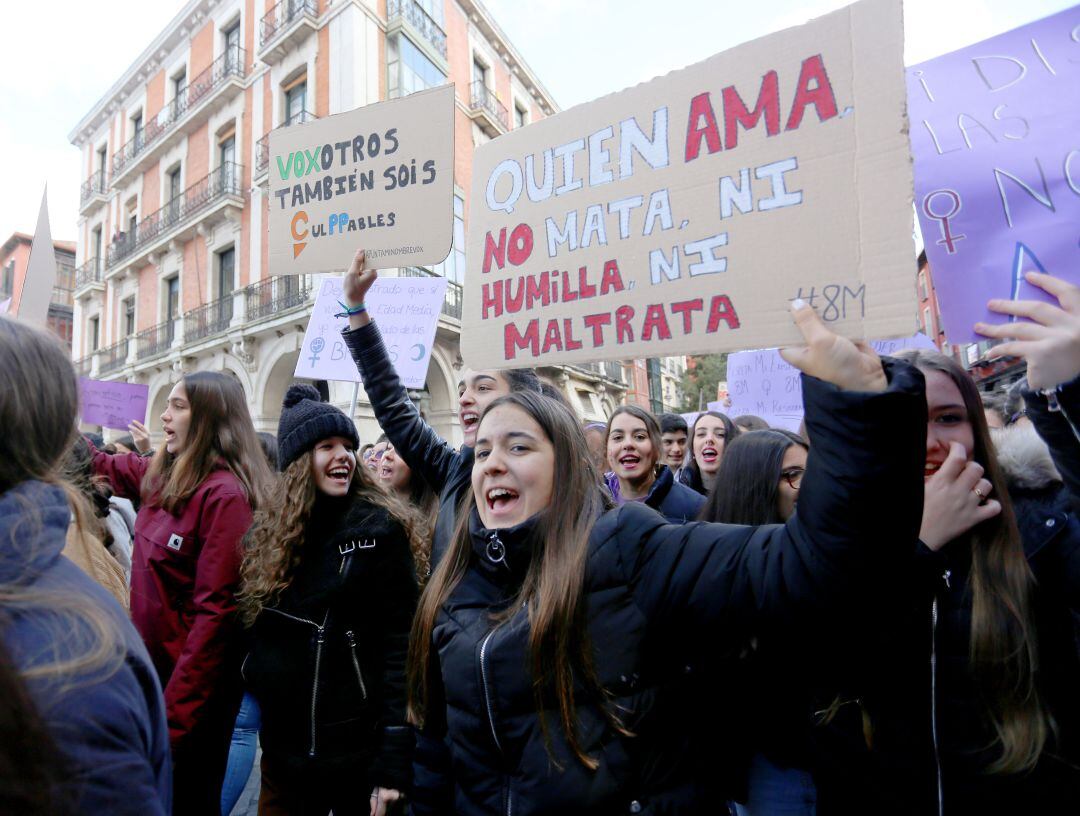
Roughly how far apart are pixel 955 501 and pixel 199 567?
2.40m

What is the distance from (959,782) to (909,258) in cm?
108

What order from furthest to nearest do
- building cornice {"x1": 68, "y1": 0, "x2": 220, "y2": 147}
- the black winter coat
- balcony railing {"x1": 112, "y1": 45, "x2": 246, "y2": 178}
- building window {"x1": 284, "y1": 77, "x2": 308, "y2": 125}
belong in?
building cornice {"x1": 68, "y1": 0, "x2": 220, "y2": 147}
balcony railing {"x1": 112, "y1": 45, "x2": 246, "y2": 178}
building window {"x1": 284, "y1": 77, "x2": 308, "y2": 125}
the black winter coat

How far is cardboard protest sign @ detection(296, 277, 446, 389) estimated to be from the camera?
4129 mm

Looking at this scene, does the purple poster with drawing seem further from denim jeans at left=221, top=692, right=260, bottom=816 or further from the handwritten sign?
the handwritten sign

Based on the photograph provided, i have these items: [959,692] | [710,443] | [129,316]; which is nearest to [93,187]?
[129,316]

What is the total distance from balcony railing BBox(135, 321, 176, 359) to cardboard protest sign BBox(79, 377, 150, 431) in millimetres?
13133

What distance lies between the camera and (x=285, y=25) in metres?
15.1

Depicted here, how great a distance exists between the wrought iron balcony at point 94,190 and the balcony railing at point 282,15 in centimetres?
1008

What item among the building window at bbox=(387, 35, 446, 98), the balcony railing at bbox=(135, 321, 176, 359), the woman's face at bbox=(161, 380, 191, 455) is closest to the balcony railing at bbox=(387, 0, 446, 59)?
the building window at bbox=(387, 35, 446, 98)

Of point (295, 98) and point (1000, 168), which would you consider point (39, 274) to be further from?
point (295, 98)

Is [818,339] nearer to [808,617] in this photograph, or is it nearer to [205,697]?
[808,617]

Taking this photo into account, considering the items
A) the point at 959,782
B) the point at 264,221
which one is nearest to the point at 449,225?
the point at 959,782

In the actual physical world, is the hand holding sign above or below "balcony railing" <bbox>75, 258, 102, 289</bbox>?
below

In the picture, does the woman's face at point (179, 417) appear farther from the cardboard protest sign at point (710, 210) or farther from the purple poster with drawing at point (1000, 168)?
the purple poster with drawing at point (1000, 168)
